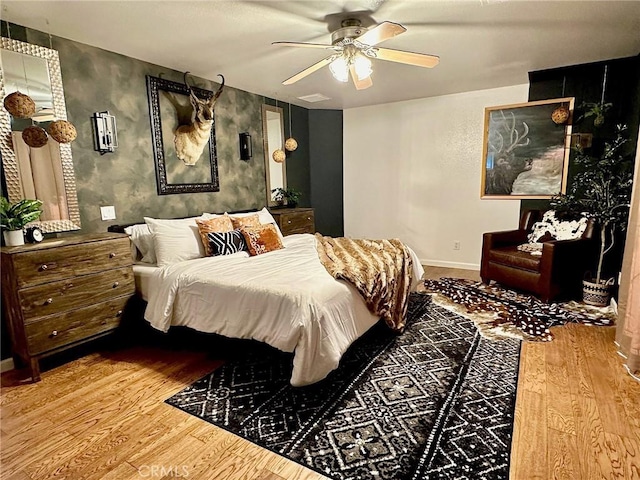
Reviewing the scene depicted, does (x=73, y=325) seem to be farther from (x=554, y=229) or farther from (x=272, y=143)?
(x=554, y=229)

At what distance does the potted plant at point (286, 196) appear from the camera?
5012 millimetres

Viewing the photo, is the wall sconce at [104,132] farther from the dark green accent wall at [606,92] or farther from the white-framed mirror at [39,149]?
the dark green accent wall at [606,92]

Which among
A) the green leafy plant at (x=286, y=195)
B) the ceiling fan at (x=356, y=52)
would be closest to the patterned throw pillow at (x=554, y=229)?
the ceiling fan at (x=356, y=52)

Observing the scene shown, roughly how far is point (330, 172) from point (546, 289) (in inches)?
142

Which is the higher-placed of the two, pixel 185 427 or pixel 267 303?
pixel 267 303

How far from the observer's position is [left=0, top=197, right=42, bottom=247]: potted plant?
232cm

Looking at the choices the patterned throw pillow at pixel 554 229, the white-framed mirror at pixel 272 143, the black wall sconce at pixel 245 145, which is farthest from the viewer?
the white-framed mirror at pixel 272 143

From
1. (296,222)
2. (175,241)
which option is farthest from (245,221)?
(296,222)

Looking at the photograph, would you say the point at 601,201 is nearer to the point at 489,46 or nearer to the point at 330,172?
the point at 489,46

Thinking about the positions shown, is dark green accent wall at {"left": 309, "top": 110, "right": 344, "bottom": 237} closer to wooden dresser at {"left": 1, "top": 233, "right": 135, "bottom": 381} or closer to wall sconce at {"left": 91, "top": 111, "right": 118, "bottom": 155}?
wall sconce at {"left": 91, "top": 111, "right": 118, "bottom": 155}

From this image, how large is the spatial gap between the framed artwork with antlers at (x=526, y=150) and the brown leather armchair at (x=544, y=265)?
2.90 feet

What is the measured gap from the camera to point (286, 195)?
516 cm

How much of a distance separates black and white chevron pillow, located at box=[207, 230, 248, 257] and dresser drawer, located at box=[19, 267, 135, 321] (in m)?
0.68

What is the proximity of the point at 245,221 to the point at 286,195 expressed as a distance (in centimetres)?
170
